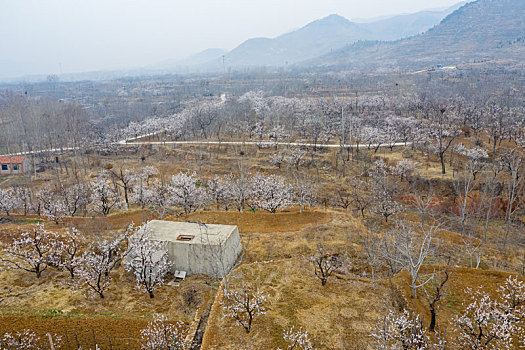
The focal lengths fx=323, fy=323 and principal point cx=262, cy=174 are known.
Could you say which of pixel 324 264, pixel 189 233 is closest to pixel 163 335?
pixel 189 233

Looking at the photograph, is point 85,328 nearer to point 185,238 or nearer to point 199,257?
point 199,257

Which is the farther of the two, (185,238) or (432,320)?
(185,238)

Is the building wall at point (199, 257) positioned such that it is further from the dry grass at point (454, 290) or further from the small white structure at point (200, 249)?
the dry grass at point (454, 290)

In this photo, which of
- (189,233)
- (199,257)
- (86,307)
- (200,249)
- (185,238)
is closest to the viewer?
(86,307)

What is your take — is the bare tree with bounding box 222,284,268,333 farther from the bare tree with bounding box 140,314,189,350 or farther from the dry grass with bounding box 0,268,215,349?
the bare tree with bounding box 140,314,189,350

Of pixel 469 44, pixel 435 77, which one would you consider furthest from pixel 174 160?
pixel 469 44

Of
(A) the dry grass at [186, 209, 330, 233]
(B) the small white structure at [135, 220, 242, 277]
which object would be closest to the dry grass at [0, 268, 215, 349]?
(B) the small white structure at [135, 220, 242, 277]

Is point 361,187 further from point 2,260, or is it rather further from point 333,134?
point 2,260
